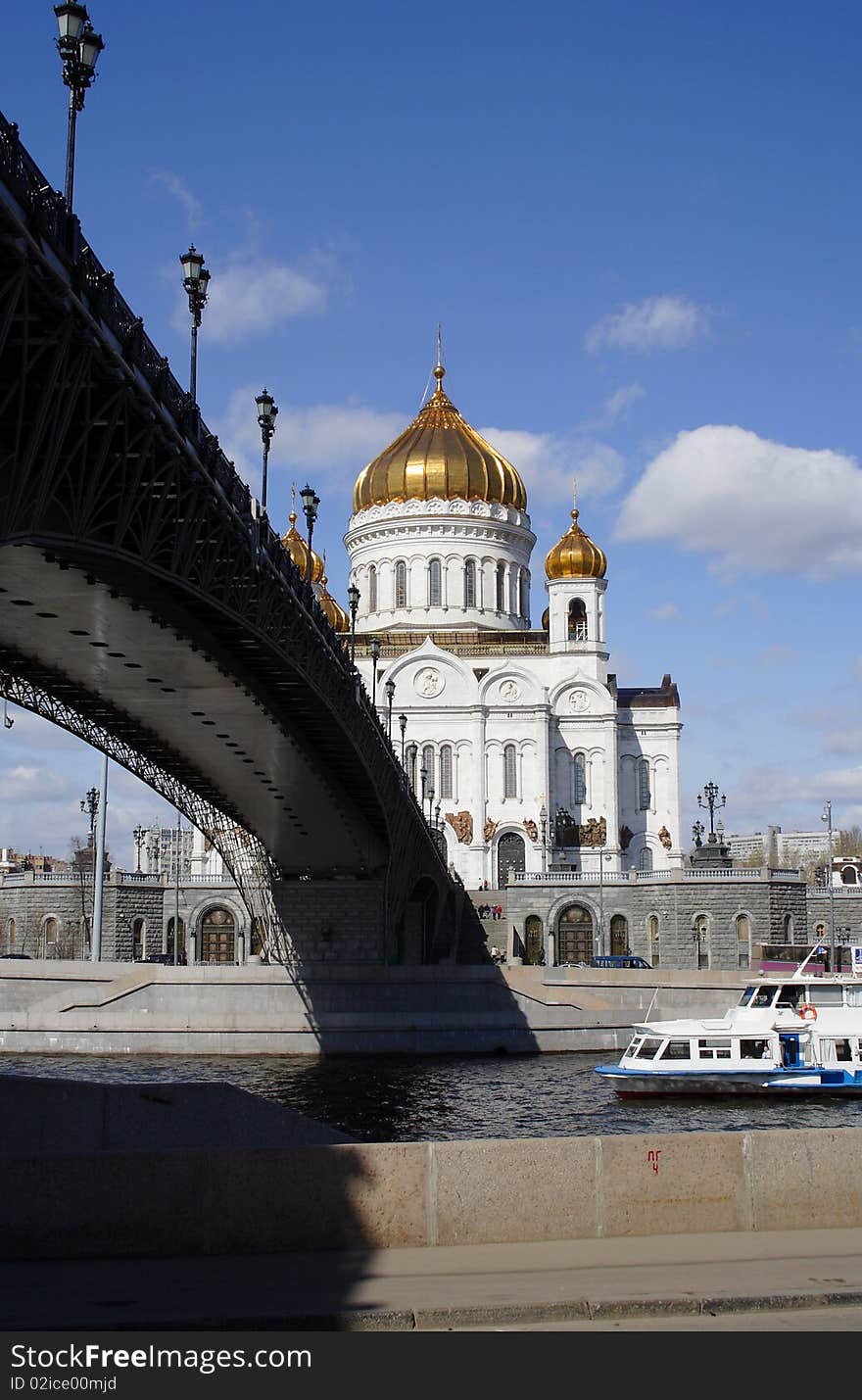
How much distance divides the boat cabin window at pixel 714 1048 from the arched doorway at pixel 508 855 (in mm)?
48320

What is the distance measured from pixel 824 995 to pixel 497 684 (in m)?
50.7

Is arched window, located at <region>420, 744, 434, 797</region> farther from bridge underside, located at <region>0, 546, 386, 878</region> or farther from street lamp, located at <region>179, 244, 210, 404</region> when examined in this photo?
street lamp, located at <region>179, 244, 210, 404</region>

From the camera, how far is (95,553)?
21.1 meters

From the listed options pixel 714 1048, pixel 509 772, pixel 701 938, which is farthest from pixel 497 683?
pixel 714 1048

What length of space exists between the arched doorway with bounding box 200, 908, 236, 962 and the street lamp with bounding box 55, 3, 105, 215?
6445cm

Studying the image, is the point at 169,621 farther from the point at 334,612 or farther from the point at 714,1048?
the point at 334,612

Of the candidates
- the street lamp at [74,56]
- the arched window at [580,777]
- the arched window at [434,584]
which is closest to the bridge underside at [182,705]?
the street lamp at [74,56]

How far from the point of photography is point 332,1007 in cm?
5297

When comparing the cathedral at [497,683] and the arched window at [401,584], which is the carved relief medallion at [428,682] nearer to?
the cathedral at [497,683]

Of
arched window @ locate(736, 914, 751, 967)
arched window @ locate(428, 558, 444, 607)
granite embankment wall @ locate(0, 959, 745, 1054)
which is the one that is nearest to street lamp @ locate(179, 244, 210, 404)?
granite embankment wall @ locate(0, 959, 745, 1054)

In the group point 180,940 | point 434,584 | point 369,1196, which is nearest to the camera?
point 369,1196

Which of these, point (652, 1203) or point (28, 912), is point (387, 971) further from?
point (652, 1203)
